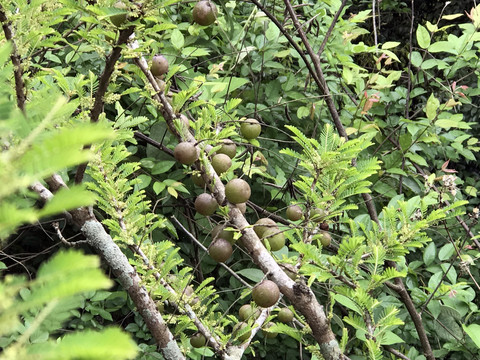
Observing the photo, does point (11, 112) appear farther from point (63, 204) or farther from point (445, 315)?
point (445, 315)

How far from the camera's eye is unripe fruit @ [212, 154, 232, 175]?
116cm

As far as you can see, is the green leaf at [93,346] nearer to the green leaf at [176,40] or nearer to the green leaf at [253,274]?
the green leaf at [253,274]

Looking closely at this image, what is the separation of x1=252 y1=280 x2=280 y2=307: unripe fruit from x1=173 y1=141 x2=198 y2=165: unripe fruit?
0.31 meters

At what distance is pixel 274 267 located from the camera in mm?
1093

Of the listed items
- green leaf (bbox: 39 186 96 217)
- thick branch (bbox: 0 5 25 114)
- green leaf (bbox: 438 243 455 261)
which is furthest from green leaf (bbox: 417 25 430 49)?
green leaf (bbox: 39 186 96 217)

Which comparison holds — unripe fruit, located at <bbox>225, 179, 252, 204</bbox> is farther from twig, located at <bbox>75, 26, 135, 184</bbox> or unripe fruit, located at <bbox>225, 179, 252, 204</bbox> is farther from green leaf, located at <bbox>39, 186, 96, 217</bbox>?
green leaf, located at <bbox>39, 186, 96, 217</bbox>

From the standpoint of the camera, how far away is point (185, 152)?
3.58 feet

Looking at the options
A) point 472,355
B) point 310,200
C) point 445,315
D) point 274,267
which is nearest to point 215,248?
point 274,267

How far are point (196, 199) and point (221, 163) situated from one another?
10cm

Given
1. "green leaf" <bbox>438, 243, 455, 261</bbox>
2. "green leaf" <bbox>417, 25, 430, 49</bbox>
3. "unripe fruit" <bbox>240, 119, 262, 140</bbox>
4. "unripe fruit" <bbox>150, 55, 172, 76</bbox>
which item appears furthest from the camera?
"green leaf" <bbox>417, 25, 430, 49</bbox>

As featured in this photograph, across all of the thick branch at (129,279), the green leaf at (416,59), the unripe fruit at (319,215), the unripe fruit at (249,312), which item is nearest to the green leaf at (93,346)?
the thick branch at (129,279)

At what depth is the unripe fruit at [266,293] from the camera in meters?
1.02

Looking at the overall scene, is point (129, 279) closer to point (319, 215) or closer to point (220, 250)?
point (220, 250)

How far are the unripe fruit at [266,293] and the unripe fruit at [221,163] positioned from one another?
29 cm
